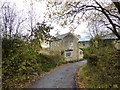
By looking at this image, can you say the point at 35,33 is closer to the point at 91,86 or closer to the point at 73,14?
the point at 73,14

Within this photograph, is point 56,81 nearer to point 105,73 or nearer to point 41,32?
point 105,73

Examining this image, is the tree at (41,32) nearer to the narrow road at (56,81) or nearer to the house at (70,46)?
the narrow road at (56,81)

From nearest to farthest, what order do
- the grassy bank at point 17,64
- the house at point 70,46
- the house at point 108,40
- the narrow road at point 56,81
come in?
the narrow road at point 56,81 < the grassy bank at point 17,64 < the house at point 108,40 < the house at point 70,46

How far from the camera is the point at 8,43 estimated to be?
17.6m

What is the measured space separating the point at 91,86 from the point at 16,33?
797 cm

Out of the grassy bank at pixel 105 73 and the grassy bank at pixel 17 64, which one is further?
the grassy bank at pixel 17 64

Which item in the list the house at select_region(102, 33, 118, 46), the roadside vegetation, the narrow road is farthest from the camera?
the house at select_region(102, 33, 118, 46)

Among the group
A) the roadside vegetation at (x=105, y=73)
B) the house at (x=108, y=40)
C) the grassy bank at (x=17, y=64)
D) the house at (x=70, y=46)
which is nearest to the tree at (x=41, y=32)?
the grassy bank at (x=17, y=64)

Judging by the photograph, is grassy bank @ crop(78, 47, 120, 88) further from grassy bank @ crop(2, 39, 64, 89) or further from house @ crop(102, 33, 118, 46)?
house @ crop(102, 33, 118, 46)

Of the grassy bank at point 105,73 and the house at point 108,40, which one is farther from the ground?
the house at point 108,40

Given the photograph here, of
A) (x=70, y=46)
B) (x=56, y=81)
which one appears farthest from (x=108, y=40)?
(x=70, y=46)

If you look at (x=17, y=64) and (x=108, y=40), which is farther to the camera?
(x=108, y=40)

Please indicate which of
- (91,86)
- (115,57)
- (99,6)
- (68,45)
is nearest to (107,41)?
(115,57)

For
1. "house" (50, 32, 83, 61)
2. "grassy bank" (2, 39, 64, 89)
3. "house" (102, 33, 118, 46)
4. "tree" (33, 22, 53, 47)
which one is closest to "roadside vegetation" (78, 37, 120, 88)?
"grassy bank" (2, 39, 64, 89)
